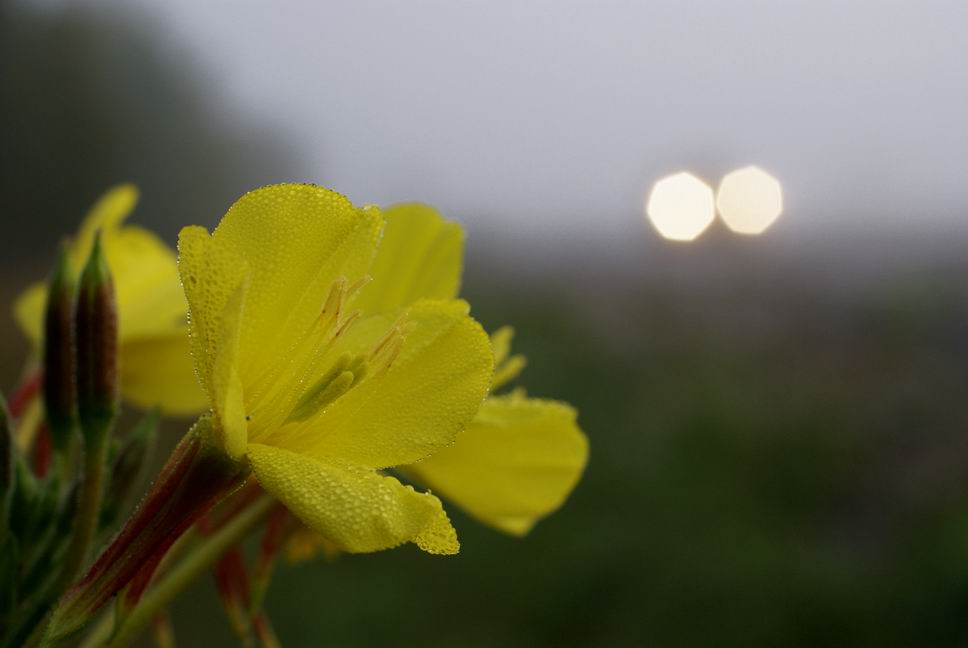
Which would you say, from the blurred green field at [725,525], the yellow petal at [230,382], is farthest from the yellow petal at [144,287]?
→ the blurred green field at [725,525]

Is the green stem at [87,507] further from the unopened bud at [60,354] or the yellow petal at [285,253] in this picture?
the yellow petal at [285,253]

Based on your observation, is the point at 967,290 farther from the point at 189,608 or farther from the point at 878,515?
the point at 189,608

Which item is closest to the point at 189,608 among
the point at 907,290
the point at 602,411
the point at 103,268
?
the point at 602,411

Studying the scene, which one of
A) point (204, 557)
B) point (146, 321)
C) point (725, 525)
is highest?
point (146, 321)

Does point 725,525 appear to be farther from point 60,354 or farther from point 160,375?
point 60,354

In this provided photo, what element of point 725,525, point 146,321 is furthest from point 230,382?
point 725,525

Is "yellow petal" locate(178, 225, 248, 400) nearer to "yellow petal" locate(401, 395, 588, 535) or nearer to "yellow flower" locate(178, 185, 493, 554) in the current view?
"yellow flower" locate(178, 185, 493, 554)
